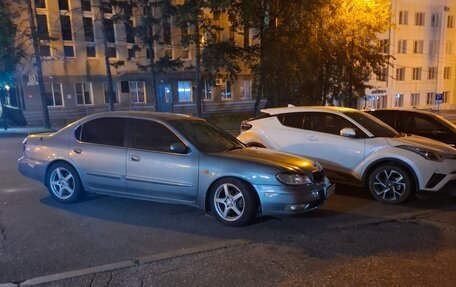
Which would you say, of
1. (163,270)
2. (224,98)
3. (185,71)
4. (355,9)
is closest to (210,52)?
(355,9)

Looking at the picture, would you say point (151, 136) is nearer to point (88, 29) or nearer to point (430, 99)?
point (88, 29)

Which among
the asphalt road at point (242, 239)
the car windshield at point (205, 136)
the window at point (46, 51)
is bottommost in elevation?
the asphalt road at point (242, 239)

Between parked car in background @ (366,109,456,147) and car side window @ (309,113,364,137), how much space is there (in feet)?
7.28

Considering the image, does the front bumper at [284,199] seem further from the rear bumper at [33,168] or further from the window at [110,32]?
the window at [110,32]

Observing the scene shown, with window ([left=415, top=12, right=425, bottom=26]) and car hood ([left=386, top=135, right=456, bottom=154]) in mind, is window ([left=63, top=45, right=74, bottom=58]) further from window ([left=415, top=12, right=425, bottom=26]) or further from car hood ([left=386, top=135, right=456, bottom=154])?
window ([left=415, top=12, right=425, bottom=26])

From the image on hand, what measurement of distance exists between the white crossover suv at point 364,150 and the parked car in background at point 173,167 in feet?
5.06

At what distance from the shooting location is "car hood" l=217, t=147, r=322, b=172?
17.3 ft

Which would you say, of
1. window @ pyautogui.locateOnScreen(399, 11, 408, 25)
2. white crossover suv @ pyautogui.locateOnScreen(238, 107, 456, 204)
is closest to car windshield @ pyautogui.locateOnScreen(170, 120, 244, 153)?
white crossover suv @ pyautogui.locateOnScreen(238, 107, 456, 204)

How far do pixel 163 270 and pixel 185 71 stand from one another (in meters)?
33.0

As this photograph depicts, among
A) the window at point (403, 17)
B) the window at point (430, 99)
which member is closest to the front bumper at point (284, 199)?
the window at point (403, 17)

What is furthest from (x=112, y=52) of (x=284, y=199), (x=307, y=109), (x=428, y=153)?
(x=284, y=199)

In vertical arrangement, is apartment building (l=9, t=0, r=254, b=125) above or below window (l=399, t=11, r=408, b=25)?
below

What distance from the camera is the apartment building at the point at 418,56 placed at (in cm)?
A: 4656

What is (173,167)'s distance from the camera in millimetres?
5551
